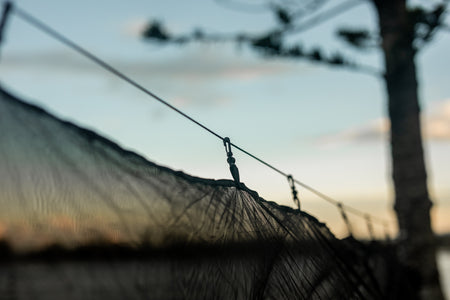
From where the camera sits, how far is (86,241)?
1.40 meters

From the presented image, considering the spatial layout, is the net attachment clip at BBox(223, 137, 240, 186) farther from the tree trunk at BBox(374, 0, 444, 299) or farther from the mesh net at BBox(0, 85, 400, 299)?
the tree trunk at BBox(374, 0, 444, 299)

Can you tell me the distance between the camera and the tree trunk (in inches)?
276

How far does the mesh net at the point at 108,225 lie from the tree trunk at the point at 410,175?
5.24 m

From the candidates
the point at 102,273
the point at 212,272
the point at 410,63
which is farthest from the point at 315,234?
the point at 410,63

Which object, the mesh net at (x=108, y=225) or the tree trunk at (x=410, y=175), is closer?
the mesh net at (x=108, y=225)

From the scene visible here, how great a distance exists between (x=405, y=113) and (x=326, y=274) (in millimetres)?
4791

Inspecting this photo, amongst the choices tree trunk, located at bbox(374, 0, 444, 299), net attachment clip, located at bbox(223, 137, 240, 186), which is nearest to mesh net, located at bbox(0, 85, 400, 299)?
net attachment clip, located at bbox(223, 137, 240, 186)

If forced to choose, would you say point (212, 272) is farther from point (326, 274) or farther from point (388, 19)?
point (388, 19)

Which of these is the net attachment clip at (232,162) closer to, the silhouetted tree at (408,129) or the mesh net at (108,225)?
the mesh net at (108,225)

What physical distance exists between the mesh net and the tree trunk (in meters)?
5.24

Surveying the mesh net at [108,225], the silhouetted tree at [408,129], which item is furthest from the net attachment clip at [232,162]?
the silhouetted tree at [408,129]

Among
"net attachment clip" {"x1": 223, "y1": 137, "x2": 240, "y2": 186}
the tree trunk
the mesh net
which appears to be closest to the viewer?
the mesh net

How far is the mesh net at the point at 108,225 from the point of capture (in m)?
1.29

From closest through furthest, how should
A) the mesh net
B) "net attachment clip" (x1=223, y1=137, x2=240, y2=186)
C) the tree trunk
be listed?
1. the mesh net
2. "net attachment clip" (x1=223, y1=137, x2=240, y2=186)
3. the tree trunk
